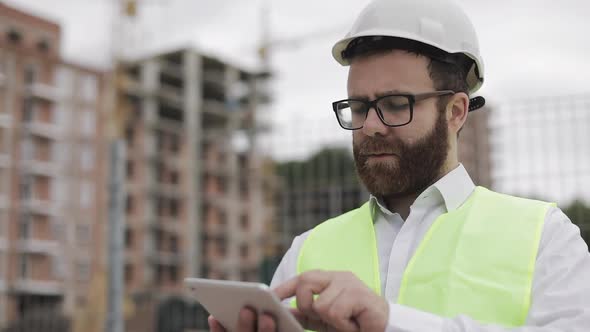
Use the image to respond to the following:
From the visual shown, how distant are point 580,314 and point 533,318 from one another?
0.08 m

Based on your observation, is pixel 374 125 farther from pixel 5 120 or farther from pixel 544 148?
pixel 5 120

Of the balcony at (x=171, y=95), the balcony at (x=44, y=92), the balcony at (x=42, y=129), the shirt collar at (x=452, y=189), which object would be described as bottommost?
the shirt collar at (x=452, y=189)

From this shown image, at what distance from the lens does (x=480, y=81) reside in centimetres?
184

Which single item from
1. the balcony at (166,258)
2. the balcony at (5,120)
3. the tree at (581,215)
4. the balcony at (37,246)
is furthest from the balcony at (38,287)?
the tree at (581,215)

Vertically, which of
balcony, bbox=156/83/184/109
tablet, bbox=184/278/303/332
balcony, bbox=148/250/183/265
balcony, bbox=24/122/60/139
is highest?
balcony, bbox=156/83/184/109

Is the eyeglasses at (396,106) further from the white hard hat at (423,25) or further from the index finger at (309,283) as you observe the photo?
the index finger at (309,283)

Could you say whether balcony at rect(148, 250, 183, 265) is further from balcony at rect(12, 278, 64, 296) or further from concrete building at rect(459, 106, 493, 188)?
concrete building at rect(459, 106, 493, 188)

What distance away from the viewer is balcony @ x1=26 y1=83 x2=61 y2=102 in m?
45.6

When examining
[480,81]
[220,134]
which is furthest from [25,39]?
[480,81]

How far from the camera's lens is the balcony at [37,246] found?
44.1m

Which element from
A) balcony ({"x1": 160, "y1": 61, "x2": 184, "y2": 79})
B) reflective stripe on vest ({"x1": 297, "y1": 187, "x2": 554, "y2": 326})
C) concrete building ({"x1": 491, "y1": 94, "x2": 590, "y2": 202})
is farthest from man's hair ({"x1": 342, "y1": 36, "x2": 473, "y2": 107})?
balcony ({"x1": 160, "y1": 61, "x2": 184, "y2": 79})

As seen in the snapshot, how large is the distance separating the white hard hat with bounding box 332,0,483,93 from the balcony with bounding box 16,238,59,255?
45.2 m

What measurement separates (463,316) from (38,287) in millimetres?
46166

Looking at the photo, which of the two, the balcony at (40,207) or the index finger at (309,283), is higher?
the index finger at (309,283)
